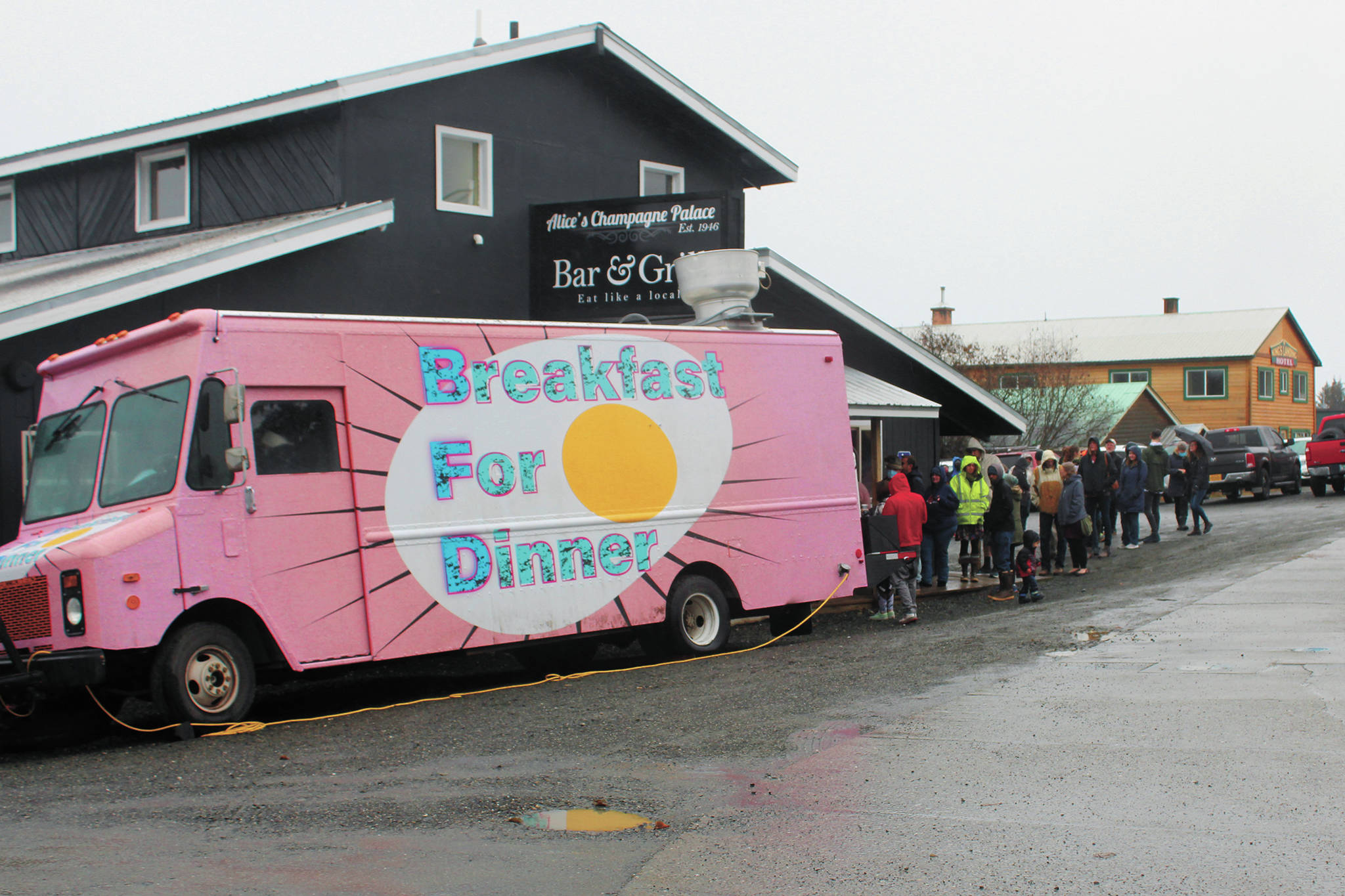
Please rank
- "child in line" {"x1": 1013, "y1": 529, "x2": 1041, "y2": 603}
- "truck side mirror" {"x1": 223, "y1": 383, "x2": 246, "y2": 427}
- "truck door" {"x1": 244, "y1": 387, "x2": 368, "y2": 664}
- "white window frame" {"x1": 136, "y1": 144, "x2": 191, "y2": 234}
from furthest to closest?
"white window frame" {"x1": 136, "y1": 144, "x2": 191, "y2": 234} < "child in line" {"x1": 1013, "y1": 529, "x2": 1041, "y2": 603} < "truck door" {"x1": 244, "y1": 387, "x2": 368, "y2": 664} < "truck side mirror" {"x1": 223, "y1": 383, "x2": 246, "y2": 427}

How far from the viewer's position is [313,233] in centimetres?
1391

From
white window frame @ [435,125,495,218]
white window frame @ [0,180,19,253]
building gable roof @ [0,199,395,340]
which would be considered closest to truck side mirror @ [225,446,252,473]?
building gable roof @ [0,199,395,340]

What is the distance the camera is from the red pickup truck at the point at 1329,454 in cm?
2897

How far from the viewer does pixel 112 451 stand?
937 centimetres

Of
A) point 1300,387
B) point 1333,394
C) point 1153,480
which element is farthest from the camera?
point 1333,394

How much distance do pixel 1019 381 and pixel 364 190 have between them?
110ft

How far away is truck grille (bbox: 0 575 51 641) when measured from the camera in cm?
845

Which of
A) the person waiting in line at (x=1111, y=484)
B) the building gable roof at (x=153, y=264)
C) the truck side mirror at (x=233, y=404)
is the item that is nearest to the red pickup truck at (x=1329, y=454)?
the person waiting in line at (x=1111, y=484)

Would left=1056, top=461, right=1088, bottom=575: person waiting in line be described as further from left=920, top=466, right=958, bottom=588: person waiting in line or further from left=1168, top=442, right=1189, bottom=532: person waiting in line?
left=1168, top=442, right=1189, bottom=532: person waiting in line

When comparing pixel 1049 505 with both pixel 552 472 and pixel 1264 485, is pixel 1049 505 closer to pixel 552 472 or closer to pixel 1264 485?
pixel 552 472

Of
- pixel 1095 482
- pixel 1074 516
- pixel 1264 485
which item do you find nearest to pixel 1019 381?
pixel 1264 485

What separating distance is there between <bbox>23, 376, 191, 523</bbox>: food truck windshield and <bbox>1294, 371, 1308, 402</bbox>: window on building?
60673 millimetres

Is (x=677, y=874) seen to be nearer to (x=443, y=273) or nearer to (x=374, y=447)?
(x=374, y=447)

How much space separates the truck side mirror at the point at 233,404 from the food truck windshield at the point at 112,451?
0.38m
